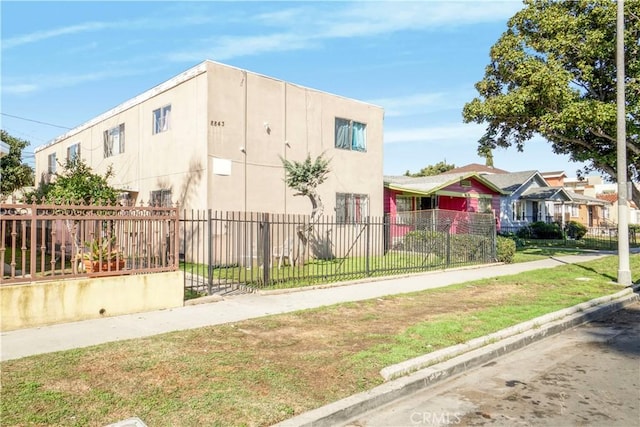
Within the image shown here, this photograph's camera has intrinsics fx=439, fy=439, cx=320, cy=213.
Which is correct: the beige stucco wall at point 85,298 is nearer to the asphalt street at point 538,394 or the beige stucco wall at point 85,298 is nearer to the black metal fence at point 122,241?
the black metal fence at point 122,241

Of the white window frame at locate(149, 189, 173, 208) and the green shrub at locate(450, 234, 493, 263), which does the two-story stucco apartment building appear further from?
the green shrub at locate(450, 234, 493, 263)

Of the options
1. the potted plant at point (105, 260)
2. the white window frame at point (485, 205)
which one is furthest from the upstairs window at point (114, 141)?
the white window frame at point (485, 205)

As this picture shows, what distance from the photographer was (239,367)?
198 inches

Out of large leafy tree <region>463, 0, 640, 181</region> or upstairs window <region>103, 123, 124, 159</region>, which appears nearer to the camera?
large leafy tree <region>463, 0, 640, 181</region>

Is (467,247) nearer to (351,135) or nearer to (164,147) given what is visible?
(351,135)

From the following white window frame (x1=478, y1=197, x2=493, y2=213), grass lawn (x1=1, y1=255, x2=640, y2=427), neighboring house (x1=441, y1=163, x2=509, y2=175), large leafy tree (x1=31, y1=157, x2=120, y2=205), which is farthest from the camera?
neighboring house (x1=441, y1=163, x2=509, y2=175)

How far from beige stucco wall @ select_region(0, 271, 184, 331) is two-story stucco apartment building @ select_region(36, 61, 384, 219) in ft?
21.6

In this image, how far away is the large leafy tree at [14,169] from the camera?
1332 inches

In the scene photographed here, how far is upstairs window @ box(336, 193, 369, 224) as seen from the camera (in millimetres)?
18578

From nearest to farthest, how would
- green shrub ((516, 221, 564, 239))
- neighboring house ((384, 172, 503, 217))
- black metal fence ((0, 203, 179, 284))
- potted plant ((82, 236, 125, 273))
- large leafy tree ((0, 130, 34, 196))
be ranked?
black metal fence ((0, 203, 179, 284))
potted plant ((82, 236, 125, 273))
neighboring house ((384, 172, 503, 217))
green shrub ((516, 221, 564, 239))
large leafy tree ((0, 130, 34, 196))

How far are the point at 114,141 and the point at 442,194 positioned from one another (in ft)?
56.1

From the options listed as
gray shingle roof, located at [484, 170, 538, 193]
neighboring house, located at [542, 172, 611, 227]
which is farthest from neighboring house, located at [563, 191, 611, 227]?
gray shingle roof, located at [484, 170, 538, 193]

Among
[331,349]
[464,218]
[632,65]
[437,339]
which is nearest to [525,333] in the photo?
[437,339]

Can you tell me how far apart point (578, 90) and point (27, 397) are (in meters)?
21.7
